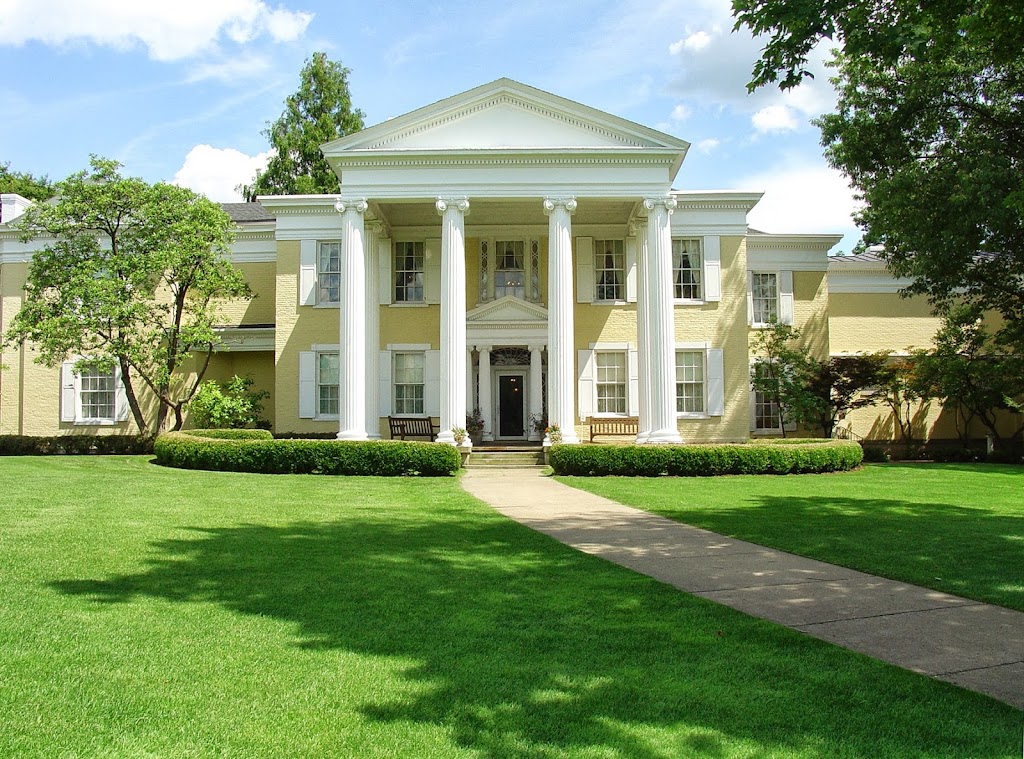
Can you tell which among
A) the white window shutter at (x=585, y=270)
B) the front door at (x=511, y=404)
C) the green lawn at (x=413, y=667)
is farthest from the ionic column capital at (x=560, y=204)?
the green lawn at (x=413, y=667)

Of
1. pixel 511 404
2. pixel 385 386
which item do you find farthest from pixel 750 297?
pixel 385 386

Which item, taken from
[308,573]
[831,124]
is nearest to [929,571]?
[308,573]

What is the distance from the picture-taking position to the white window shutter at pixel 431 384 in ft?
79.4

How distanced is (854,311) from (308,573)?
82.3ft

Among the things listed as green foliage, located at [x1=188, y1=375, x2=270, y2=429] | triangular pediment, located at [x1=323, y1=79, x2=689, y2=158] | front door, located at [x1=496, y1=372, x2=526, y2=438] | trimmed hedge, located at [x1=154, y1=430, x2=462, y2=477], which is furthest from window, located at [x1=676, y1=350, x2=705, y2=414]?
green foliage, located at [x1=188, y1=375, x2=270, y2=429]

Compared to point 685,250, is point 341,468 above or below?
below

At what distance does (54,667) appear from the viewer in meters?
4.51

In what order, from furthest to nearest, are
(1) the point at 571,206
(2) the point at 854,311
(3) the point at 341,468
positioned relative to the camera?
(2) the point at 854,311 → (1) the point at 571,206 → (3) the point at 341,468

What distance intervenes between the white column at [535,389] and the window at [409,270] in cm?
393

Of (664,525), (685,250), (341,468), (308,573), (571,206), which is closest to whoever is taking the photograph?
(308,573)

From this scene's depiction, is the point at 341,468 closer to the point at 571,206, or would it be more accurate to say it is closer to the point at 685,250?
the point at 571,206

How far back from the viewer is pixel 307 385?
24359 millimetres

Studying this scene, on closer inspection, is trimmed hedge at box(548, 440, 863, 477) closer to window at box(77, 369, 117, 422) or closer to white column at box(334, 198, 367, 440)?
white column at box(334, 198, 367, 440)

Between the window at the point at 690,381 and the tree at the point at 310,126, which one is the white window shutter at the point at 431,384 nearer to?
the window at the point at 690,381
